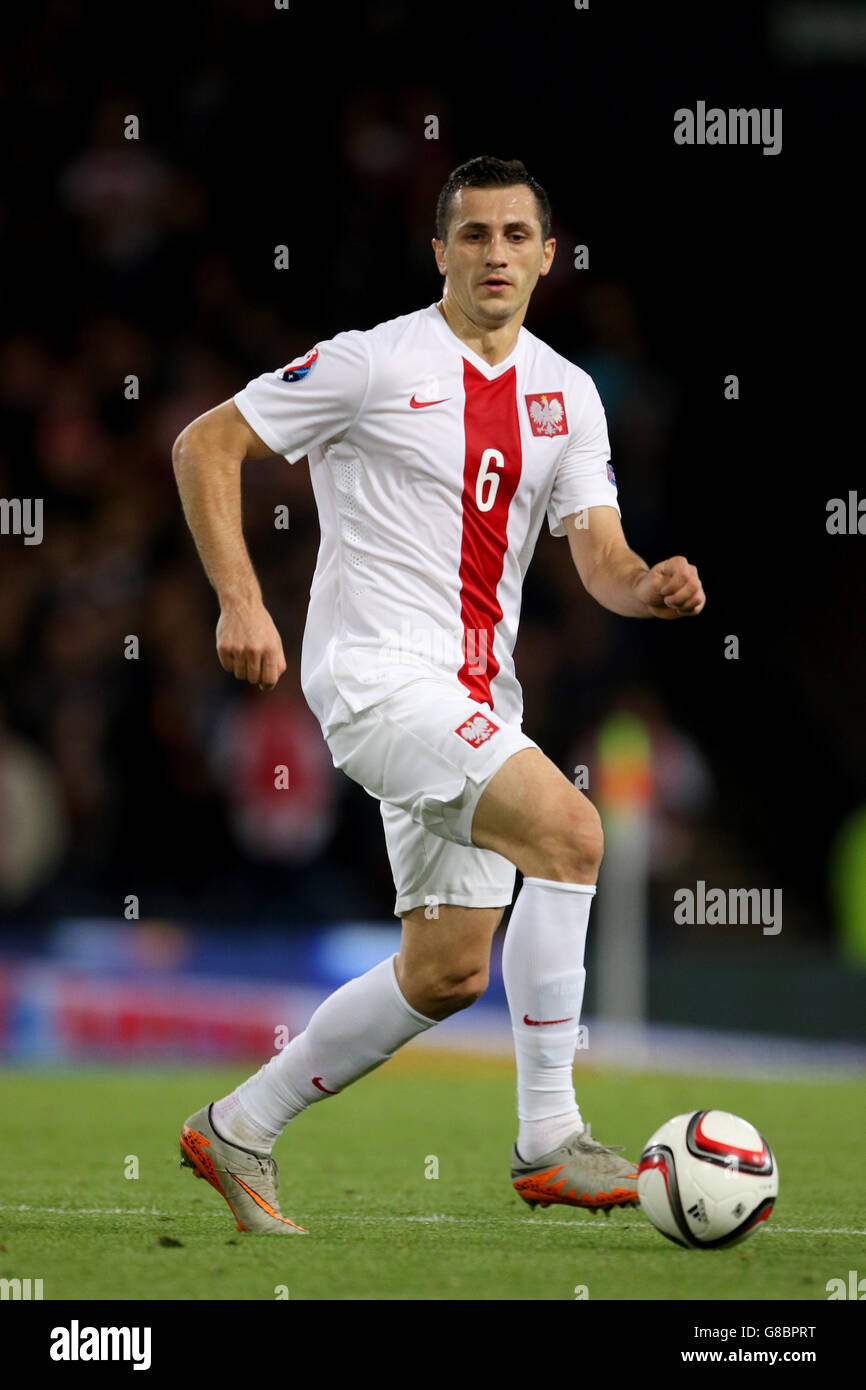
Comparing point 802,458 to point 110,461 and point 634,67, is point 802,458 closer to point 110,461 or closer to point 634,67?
point 634,67

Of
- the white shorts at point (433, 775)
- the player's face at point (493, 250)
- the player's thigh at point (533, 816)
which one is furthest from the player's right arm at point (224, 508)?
the player's face at point (493, 250)

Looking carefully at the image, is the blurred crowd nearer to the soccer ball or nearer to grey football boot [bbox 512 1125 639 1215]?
grey football boot [bbox 512 1125 639 1215]

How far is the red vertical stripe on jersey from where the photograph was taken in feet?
16.4

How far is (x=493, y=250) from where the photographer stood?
5.03 meters

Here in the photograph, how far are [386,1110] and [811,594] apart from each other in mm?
7587

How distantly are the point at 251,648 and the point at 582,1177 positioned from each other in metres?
1.46

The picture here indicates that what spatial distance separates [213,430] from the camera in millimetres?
4840

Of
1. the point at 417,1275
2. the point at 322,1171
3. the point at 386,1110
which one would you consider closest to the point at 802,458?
the point at 386,1110

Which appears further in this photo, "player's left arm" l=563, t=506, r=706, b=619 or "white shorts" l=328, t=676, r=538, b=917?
"player's left arm" l=563, t=506, r=706, b=619

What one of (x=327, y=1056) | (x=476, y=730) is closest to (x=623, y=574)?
(x=476, y=730)

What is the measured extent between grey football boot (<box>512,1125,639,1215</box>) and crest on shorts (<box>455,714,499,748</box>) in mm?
1002

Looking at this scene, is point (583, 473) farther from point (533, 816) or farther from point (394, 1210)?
point (394, 1210)

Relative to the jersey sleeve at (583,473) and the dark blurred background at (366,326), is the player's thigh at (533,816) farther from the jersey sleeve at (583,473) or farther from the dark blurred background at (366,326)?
the dark blurred background at (366,326)

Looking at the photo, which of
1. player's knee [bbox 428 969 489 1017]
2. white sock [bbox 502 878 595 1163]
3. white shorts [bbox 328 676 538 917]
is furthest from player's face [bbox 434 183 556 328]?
player's knee [bbox 428 969 489 1017]
